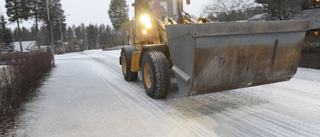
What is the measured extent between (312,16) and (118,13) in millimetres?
46814

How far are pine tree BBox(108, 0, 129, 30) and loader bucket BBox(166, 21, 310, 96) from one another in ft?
181

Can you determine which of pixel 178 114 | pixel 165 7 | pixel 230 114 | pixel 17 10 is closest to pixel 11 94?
pixel 178 114

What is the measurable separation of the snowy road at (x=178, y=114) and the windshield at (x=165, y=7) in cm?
209

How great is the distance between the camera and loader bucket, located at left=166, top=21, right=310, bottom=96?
344 cm

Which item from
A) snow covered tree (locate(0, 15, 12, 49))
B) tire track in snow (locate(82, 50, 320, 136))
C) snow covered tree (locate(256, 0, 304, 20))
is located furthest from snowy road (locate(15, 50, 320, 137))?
snow covered tree (locate(0, 15, 12, 49))

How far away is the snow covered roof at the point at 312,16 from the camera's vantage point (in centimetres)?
1623

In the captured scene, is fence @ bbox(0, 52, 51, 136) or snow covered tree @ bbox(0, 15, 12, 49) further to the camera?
snow covered tree @ bbox(0, 15, 12, 49)

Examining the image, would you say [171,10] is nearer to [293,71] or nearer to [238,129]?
[293,71]

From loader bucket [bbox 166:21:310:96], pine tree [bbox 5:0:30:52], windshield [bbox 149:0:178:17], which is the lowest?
loader bucket [bbox 166:21:310:96]

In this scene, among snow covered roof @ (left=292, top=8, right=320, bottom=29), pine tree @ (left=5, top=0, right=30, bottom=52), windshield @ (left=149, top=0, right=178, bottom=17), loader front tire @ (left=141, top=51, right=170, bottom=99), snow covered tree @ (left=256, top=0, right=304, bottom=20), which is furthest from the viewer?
pine tree @ (left=5, top=0, right=30, bottom=52)

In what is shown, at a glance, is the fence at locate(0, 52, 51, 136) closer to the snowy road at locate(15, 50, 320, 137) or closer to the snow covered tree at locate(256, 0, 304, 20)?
the snowy road at locate(15, 50, 320, 137)

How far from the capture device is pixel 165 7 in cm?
612

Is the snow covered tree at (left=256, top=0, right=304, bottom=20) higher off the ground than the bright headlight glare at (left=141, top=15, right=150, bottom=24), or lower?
higher

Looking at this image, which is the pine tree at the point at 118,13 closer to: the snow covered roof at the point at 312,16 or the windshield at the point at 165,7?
the snow covered roof at the point at 312,16
